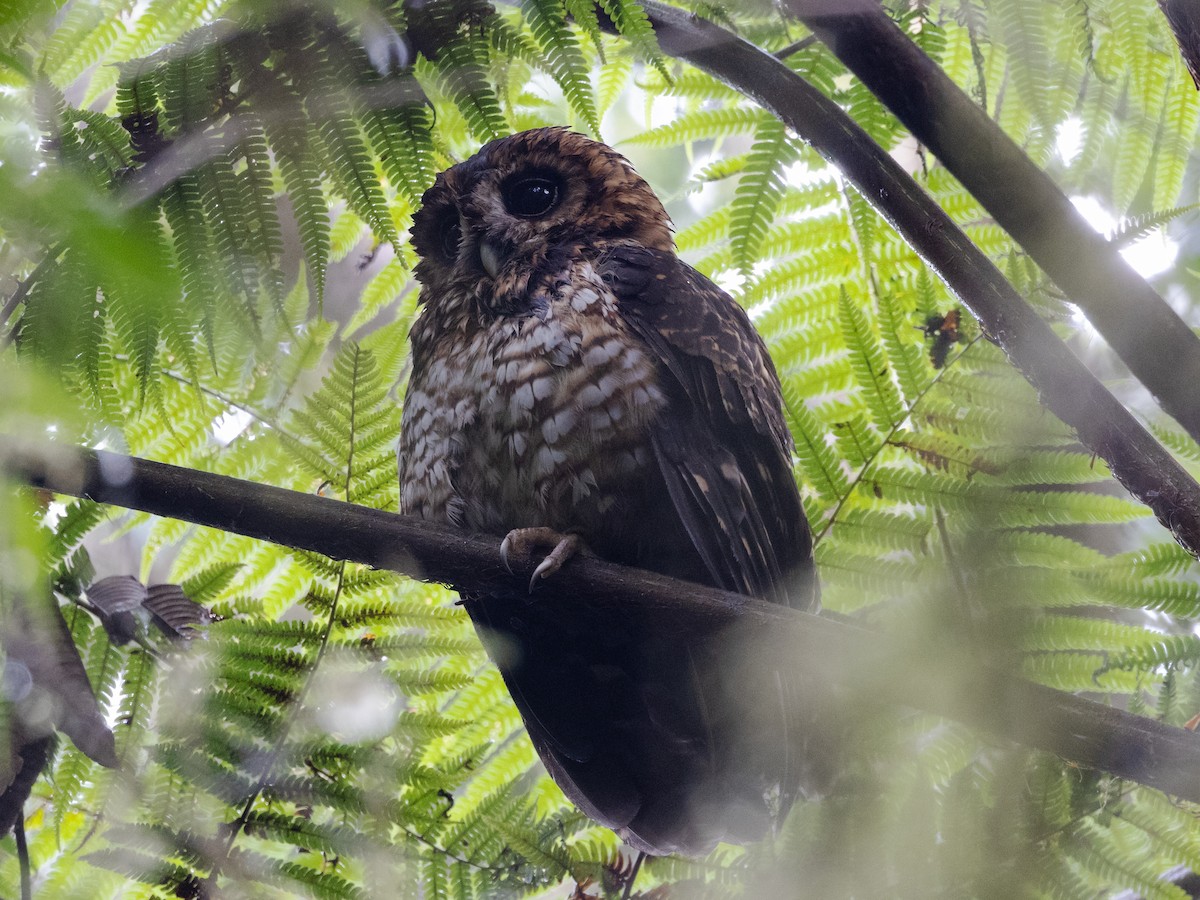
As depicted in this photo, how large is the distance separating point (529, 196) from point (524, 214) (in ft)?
0.20

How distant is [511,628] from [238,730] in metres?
0.68

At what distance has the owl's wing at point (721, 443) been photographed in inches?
92.1

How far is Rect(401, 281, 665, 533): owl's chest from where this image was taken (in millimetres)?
2359

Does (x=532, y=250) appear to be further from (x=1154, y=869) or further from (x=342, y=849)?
(x=1154, y=869)

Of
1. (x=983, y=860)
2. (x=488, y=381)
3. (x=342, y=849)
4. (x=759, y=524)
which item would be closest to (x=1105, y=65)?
(x=759, y=524)

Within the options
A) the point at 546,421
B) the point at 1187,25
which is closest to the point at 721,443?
the point at 546,421

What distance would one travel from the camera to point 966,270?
2.14 m

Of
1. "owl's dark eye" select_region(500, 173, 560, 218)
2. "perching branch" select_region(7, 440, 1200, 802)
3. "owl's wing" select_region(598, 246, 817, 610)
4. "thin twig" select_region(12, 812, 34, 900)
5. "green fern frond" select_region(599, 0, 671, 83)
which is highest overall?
"owl's dark eye" select_region(500, 173, 560, 218)

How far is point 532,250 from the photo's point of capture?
8.95 ft

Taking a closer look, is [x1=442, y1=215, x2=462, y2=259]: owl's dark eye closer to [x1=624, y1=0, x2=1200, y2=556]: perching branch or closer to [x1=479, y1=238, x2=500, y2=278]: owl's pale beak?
[x1=479, y1=238, x2=500, y2=278]: owl's pale beak

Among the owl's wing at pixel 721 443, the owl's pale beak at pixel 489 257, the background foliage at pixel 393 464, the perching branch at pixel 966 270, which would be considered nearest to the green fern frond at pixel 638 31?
the background foliage at pixel 393 464

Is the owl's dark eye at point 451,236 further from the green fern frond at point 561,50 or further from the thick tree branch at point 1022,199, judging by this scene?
the thick tree branch at point 1022,199

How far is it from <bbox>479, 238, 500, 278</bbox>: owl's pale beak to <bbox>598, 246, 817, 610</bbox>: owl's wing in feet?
1.00

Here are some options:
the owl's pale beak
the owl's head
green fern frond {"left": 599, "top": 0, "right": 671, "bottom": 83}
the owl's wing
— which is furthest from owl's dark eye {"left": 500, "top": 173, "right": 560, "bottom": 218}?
green fern frond {"left": 599, "top": 0, "right": 671, "bottom": 83}
